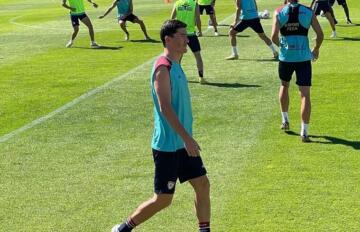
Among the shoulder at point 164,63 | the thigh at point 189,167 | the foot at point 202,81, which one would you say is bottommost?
the foot at point 202,81

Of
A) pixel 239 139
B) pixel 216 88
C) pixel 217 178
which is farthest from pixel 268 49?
pixel 217 178

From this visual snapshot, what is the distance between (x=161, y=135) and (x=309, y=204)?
2315mm

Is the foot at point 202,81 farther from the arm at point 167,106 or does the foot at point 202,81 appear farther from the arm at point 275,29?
the arm at point 167,106

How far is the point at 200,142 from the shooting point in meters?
10.9

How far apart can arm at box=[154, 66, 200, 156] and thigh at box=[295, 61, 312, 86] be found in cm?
491

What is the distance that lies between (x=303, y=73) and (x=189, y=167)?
15.3 ft

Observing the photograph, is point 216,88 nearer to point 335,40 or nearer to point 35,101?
point 35,101

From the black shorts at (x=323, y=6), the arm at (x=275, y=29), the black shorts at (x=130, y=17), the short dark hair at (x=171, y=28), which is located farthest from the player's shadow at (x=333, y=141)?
the black shorts at (x=130, y=17)

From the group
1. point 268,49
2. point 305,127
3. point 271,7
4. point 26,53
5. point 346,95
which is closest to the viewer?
point 305,127

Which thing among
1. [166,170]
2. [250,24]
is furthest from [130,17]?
[166,170]

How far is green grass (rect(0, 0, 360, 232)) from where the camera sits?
784 centimetres

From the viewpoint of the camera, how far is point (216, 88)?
15.2 m

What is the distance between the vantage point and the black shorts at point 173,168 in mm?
6520

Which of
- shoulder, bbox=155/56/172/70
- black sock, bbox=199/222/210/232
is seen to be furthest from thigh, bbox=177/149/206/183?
shoulder, bbox=155/56/172/70
